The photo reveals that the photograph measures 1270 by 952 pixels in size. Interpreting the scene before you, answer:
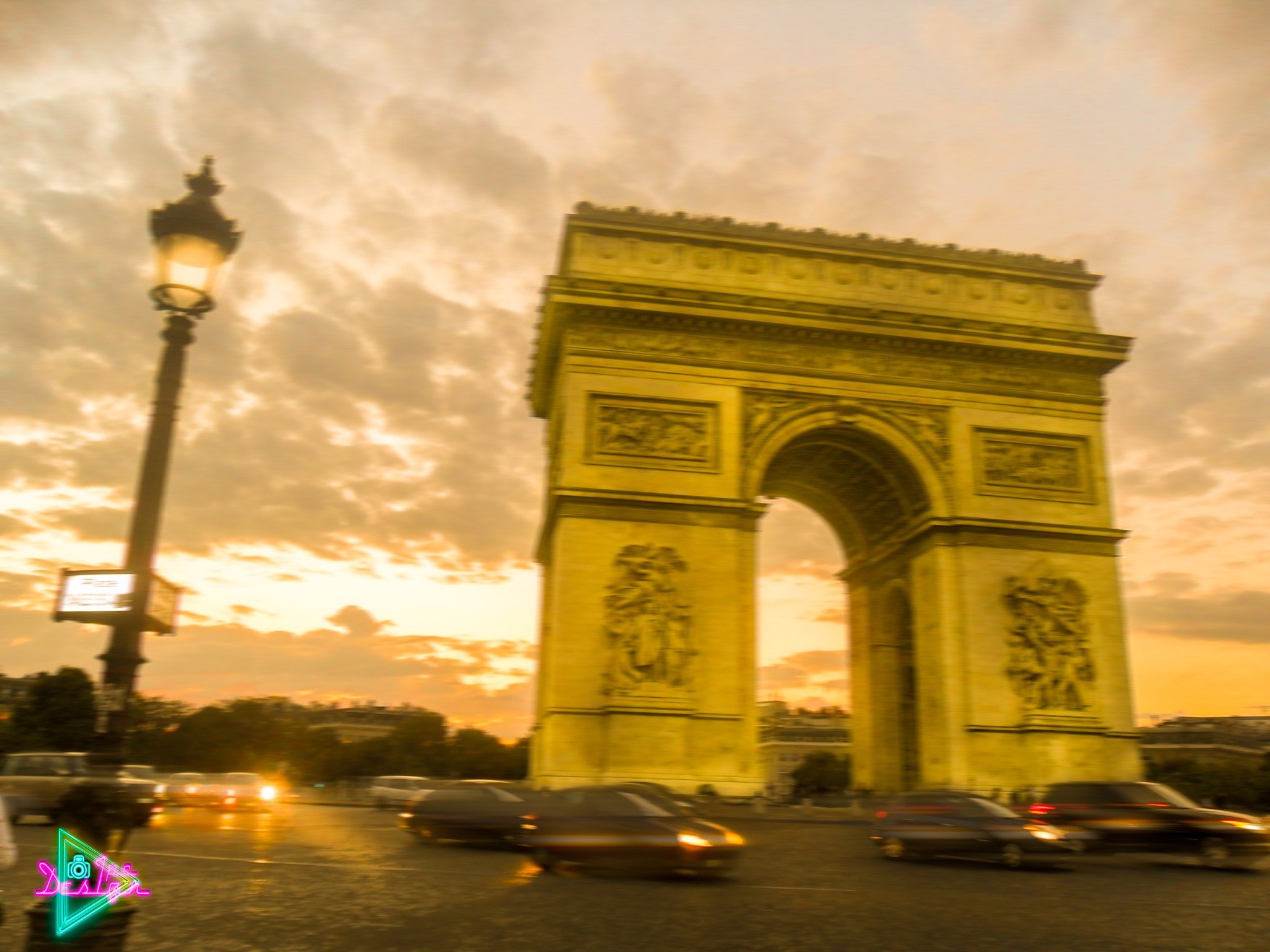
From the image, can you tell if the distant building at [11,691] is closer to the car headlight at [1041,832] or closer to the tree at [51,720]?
the tree at [51,720]

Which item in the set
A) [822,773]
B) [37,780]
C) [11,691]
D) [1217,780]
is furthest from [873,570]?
[11,691]

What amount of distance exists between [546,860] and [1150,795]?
1044 cm

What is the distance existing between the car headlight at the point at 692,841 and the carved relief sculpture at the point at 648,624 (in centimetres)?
1224

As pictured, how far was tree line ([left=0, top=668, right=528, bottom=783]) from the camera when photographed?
62.6 metres

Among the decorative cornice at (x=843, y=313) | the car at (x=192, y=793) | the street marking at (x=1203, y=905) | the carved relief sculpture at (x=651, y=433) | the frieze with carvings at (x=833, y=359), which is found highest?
the decorative cornice at (x=843, y=313)

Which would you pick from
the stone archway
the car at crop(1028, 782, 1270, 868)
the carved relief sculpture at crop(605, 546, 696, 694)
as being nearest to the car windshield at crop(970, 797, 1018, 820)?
the car at crop(1028, 782, 1270, 868)

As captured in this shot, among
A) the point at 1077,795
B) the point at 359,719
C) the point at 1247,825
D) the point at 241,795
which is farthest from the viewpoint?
the point at 359,719

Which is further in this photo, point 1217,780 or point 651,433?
point 1217,780

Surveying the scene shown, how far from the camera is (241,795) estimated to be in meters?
29.5

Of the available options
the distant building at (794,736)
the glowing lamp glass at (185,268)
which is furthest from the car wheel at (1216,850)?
the distant building at (794,736)

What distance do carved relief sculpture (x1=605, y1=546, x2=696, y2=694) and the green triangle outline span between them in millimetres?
20222

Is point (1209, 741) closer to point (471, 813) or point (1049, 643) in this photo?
point (1049, 643)

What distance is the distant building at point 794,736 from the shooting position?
126 metres

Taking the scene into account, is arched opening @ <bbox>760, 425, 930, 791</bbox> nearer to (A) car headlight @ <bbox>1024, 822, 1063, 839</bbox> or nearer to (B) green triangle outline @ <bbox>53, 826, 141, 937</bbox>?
(A) car headlight @ <bbox>1024, 822, 1063, 839</bbox>
